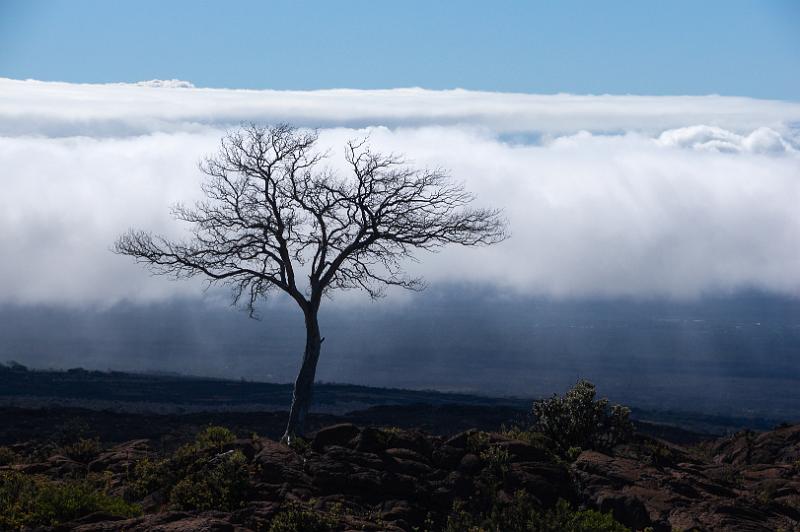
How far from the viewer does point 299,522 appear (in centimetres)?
1484

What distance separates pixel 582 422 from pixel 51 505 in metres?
10.7

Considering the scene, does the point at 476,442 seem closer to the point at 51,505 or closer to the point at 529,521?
the point at 529,521

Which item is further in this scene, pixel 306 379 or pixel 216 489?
pixel 306 379

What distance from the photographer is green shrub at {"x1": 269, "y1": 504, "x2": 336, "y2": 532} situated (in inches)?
580

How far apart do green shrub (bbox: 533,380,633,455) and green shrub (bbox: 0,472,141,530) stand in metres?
8.93

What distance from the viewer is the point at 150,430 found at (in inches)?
1373

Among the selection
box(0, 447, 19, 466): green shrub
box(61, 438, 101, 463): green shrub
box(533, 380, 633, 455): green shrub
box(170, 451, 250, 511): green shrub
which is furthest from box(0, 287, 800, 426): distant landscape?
box(170, 451, 250, 511): green shrub

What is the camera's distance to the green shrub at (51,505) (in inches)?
609

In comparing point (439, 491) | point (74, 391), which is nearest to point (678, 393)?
point (74, 391)

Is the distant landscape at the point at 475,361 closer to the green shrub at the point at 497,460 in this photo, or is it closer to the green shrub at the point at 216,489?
the green shrub at the point at 497,460

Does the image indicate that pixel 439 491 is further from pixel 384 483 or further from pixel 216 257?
pixel 216 257

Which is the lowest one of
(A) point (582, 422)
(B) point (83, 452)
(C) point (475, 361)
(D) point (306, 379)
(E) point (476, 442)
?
(B) point (83, 452)

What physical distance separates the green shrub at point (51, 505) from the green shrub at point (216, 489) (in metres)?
0.76

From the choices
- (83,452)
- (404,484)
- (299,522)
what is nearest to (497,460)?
(404,484)
